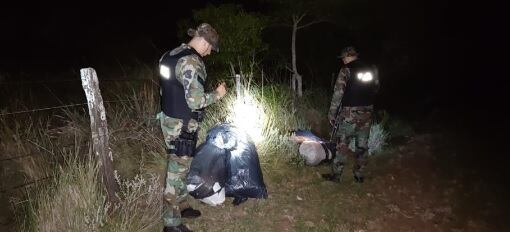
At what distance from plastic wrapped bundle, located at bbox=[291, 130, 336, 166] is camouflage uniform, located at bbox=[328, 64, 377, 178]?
1.10 ft

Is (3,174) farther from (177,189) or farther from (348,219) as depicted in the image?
(348,219)

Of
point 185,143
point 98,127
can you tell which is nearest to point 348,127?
point 185,143

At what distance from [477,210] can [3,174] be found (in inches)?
226

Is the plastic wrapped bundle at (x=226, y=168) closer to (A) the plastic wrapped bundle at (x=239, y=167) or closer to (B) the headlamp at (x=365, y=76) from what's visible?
(A) the plastic wrapped bundle at (x=239, y=167)

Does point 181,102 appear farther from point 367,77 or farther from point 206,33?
point 367,77

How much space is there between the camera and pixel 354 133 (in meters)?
5.64

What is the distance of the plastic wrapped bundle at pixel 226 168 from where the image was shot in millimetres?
4477

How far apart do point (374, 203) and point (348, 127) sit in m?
1.02

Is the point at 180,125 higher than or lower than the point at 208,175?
higher

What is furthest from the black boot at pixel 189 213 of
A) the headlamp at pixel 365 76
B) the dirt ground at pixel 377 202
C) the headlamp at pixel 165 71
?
the headlamp at pixel 365 76

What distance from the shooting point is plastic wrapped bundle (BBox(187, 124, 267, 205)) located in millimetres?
4477

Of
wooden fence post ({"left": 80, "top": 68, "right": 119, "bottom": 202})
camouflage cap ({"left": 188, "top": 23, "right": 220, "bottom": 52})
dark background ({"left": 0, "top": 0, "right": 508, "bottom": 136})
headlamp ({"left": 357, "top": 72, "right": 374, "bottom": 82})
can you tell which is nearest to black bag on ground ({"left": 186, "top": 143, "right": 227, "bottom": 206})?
wooden fence post ({"left": 80, "top": 68, "right": 119, "bottom": 202})

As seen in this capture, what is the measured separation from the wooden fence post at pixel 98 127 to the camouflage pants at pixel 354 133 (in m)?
2.95

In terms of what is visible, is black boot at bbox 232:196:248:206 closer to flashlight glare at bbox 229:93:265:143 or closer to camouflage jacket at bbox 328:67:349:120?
flashlight glare at bbox 229:93:265:143
